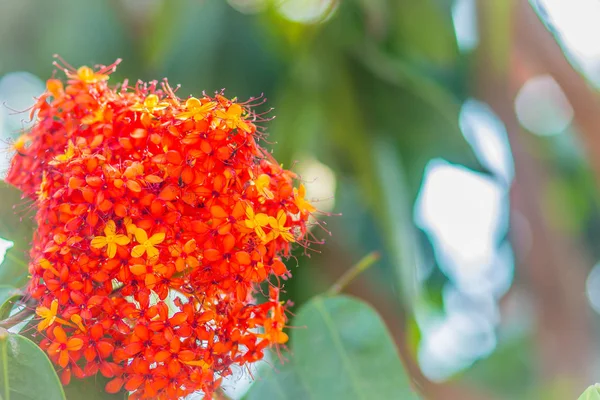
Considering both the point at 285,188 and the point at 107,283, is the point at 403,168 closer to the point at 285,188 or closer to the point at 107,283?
the point at 285,188

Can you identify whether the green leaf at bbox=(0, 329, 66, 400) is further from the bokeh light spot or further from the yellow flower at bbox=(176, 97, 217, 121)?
the bokeh light spot

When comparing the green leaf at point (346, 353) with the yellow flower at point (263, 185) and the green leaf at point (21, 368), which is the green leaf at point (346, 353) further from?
the green leaf at point (21, 368)

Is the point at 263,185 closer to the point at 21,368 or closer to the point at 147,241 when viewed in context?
the point at 147,241

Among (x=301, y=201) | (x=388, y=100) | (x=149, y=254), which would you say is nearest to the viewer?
(x=149, y=254)

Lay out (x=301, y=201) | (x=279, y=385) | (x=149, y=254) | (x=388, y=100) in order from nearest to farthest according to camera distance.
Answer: (x=149, y=254) < (x=301, y=201) < (x=279, y=385) < (x=388, y=100)

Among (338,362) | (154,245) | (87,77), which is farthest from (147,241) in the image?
(338,362)

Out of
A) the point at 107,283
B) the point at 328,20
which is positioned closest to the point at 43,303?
the point at 107,283

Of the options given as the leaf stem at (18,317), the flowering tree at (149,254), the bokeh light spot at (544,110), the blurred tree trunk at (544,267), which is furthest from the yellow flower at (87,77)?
the bokeh light spot at (544,110)
